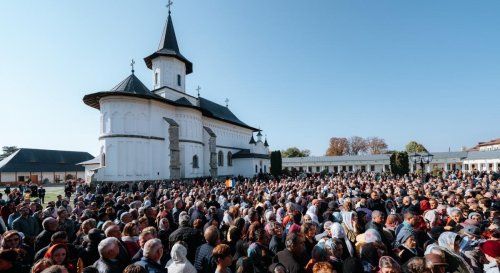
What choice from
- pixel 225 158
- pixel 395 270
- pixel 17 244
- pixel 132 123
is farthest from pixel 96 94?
pixel 395 270

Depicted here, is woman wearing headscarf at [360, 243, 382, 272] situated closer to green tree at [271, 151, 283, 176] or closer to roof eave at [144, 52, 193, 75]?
roof eave at [144, 52, 193, 75]

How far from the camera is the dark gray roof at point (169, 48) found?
36188mm

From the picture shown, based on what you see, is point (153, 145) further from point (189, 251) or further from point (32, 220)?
point (189, 251)

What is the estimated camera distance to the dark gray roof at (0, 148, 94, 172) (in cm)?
5073

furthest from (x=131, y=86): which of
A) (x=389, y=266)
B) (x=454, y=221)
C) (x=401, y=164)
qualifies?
(x=401, y=164)

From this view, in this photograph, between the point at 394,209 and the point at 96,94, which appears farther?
the point at 96,94

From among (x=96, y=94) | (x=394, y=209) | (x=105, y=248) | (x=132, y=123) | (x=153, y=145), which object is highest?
(x=96, y=94)

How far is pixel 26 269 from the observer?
3488 millimetres

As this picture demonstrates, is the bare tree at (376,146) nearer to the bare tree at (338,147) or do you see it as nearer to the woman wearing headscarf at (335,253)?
the bare tree at (338,147)

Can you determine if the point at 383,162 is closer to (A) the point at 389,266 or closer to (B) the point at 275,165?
(B) the point at 275,165

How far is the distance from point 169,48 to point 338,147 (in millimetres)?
69714

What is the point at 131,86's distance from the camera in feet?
92.7

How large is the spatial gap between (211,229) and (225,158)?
3953 centimetres

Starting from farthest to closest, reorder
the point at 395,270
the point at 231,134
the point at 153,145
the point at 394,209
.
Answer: the point at 231,134 < the point at 153,145 < the point at 394,209 < the point at 395,270
